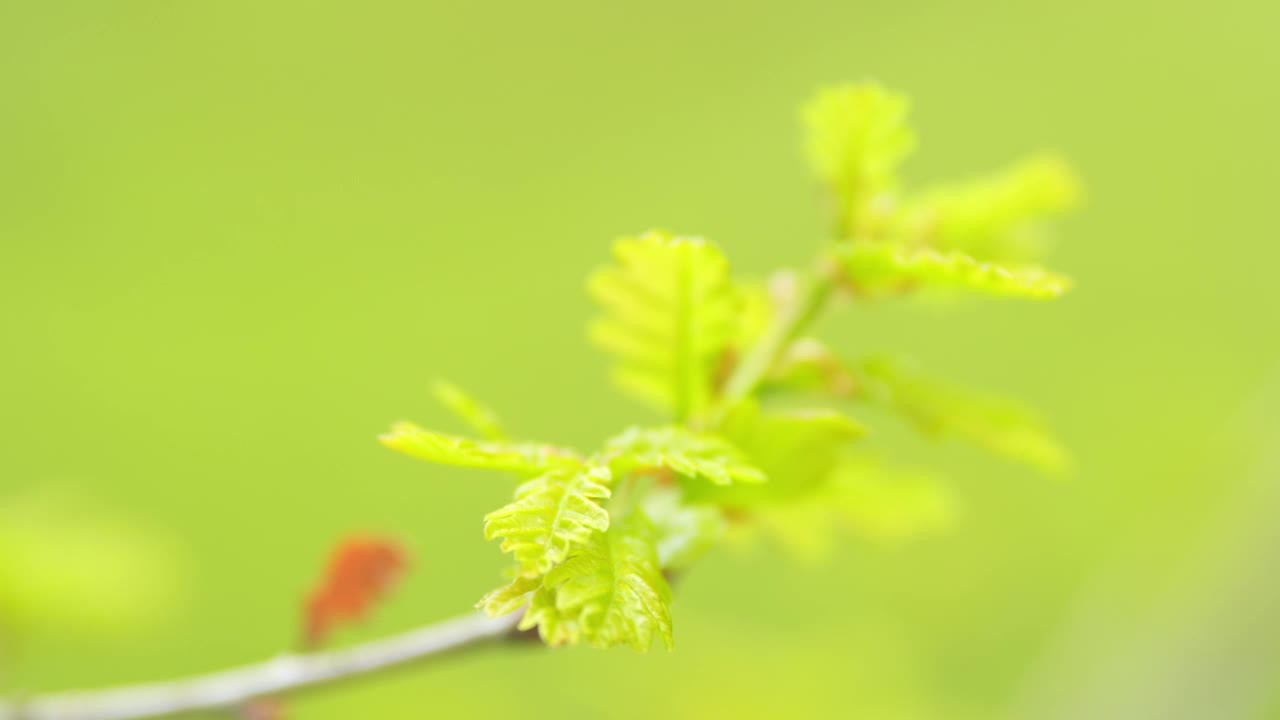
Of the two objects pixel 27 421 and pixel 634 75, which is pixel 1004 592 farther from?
pixel 634 75

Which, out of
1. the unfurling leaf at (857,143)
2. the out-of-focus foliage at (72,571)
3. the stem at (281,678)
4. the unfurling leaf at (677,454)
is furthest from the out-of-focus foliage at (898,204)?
the out-of-focus foliage at (72,571)

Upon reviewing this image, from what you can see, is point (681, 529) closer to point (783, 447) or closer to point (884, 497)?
point (783, 447)

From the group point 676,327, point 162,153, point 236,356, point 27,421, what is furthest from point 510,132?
point 676,327

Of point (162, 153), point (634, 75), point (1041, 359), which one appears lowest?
point (1041, 359)

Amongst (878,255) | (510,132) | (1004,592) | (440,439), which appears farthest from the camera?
(510,132)

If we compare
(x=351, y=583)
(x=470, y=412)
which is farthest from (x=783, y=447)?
(x=351, y=583)
